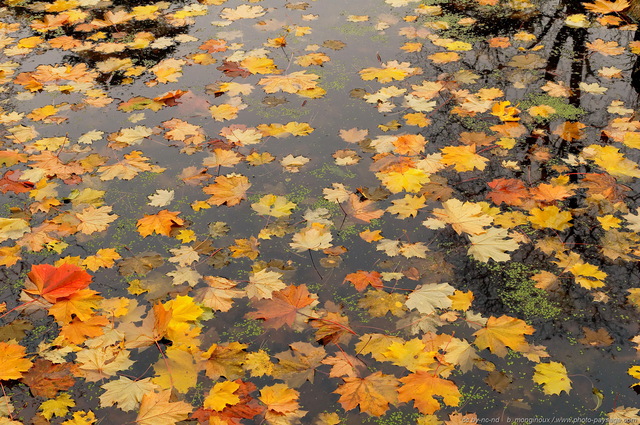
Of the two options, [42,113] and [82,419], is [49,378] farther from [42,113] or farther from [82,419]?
[42,113]

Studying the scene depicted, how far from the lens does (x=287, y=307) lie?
9.26 feet

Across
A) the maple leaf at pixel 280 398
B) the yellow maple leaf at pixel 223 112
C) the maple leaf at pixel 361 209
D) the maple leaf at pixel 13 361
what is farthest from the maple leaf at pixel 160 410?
the yellow maple leaf at pixel 223 112

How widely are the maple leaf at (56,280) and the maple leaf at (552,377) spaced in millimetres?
2244

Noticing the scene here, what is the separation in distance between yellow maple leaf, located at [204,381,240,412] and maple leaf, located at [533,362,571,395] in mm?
1288

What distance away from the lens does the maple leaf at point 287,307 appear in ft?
9.08

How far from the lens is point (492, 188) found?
139 inches

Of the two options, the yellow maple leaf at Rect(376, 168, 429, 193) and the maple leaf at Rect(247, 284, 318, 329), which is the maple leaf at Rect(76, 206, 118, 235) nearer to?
the maple leaf at Rect(247, 284, 318, 329)

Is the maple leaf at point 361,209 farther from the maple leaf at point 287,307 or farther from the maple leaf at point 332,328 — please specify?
the maple leaf at point 332,328

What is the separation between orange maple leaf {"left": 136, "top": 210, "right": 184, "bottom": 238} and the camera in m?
3.33

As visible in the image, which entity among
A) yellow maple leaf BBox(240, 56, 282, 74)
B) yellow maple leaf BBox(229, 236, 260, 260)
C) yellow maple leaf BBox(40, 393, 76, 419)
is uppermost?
yellow maple leaf BBox(240, 56, 282, 74)

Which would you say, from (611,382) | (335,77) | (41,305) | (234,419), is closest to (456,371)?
(611,382)

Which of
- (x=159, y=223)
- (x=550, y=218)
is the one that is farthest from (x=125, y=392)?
(x=550, y=218)

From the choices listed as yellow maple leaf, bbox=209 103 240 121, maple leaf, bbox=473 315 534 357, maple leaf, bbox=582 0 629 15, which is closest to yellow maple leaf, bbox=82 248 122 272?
yellow maple leaf, bbox=209 103 240 121

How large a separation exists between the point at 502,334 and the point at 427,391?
1.61ft
